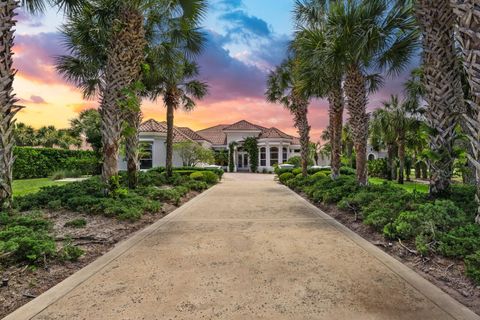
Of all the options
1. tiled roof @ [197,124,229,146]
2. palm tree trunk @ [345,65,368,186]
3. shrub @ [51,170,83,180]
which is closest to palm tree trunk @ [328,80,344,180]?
palm tree trunk @ [345,65,368,186]

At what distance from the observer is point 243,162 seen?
1513 inches

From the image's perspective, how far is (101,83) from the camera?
8.82 metres

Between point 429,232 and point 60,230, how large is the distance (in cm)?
692

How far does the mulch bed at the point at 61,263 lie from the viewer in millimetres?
3283

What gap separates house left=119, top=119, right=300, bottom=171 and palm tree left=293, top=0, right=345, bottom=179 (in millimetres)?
18890

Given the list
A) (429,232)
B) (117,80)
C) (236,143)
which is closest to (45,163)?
(117,80)

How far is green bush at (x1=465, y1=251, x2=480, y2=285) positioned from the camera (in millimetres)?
3293

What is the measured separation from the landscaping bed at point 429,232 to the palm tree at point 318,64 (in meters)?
5.16

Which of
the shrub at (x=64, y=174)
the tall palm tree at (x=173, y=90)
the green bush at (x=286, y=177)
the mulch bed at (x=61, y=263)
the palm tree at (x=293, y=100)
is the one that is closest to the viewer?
the mulch bed at (x=61, y=263)

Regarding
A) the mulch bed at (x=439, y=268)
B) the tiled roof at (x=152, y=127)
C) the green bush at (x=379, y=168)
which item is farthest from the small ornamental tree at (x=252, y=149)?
the mulch bed at (x=439, y=268)

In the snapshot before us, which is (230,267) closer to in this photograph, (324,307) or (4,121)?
(324,307)

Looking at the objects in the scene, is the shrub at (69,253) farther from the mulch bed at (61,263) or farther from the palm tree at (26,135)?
the palm tree at (26,135)

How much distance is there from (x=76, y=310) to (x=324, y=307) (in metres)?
2.65

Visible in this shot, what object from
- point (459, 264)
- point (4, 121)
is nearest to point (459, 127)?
point (459, 264)
